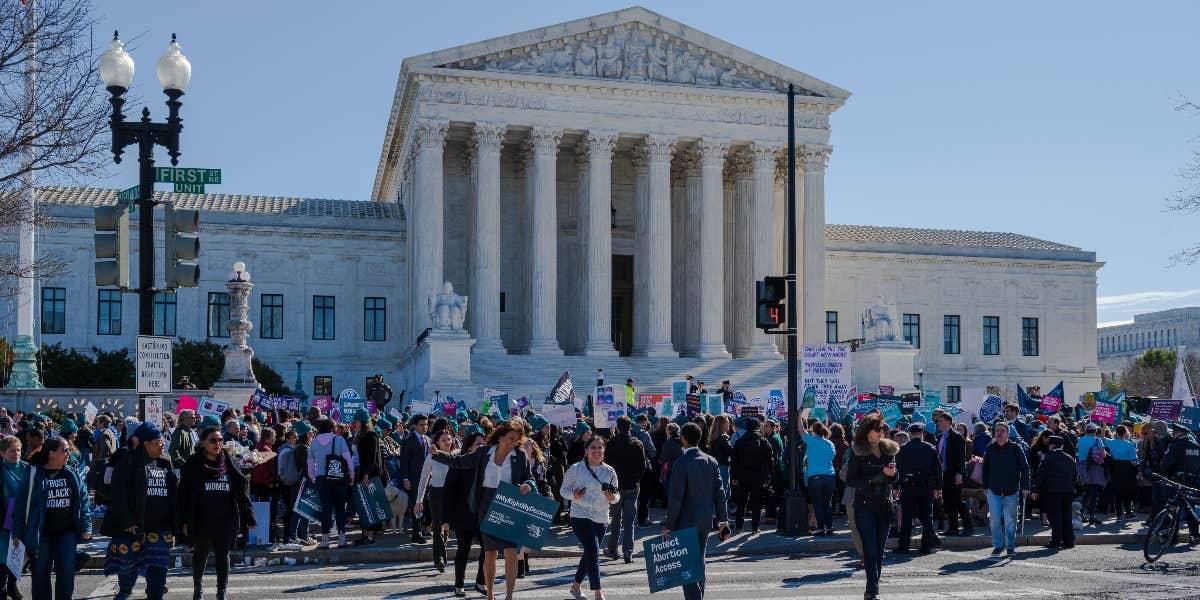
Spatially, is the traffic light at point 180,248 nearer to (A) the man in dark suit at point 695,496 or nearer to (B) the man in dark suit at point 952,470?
(A) the man in dark suit at point 695,496

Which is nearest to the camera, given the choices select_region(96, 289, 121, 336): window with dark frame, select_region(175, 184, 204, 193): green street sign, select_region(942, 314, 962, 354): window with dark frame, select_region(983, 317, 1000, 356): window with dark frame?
select_region(175, 184, 204, 193): green street sign

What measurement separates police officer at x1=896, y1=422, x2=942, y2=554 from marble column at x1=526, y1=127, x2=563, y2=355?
34329 millimetres

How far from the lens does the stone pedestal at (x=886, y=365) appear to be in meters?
51.2

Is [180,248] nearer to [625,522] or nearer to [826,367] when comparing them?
[625,522]

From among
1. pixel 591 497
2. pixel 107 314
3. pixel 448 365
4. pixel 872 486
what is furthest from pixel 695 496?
pixel 107 314

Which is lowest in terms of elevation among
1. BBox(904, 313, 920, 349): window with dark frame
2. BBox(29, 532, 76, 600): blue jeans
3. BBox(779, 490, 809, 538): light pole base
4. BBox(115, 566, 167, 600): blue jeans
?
BBox(779, 490, 809, 538): light pole base

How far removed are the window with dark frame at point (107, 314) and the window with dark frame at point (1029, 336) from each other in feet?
139

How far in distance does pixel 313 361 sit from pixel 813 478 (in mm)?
39816

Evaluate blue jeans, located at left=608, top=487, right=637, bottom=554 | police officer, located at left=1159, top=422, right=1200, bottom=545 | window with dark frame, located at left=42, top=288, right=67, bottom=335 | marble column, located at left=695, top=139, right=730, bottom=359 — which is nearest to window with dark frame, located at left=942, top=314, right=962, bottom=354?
marble column, located at left=695, top=139, right=730, bottom=359

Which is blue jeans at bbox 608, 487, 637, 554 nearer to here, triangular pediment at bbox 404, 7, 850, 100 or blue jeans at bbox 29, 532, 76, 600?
blue jeans at bbox 29, 532, 76, 600

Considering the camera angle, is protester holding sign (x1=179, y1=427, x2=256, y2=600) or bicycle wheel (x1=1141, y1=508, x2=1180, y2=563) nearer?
protester holding sign (x1=179, y1=427, x2=256, y2=600)

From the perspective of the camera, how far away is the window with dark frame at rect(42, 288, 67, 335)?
54812 millimetres

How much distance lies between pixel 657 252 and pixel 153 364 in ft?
131

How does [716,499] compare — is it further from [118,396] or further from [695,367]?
[695,367]
